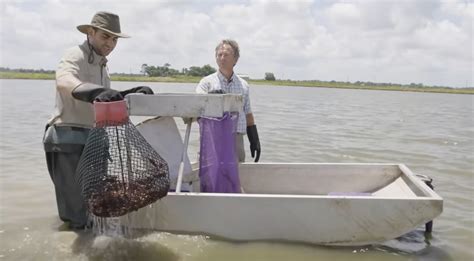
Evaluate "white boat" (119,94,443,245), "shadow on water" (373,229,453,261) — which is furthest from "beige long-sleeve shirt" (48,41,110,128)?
"shadow on water" (373,229,453,261)

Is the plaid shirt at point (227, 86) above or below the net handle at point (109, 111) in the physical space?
above

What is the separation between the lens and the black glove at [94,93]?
3369mm

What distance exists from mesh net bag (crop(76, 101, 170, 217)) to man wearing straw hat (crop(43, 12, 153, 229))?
1.34 feet

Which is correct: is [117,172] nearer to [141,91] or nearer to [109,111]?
[109,111]

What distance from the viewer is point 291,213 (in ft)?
12.8

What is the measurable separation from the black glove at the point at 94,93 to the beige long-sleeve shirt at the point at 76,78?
227mm

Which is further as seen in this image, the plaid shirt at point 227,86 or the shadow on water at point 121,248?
the plaid shirt at point 227,86

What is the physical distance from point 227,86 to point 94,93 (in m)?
1.74

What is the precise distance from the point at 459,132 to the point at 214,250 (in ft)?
43.0

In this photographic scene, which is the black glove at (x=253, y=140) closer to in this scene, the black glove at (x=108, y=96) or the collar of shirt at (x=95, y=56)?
the collar of shirt at (x=95, y=56)

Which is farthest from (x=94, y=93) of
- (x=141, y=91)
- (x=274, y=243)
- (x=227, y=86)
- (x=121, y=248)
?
(x=274, y=243)

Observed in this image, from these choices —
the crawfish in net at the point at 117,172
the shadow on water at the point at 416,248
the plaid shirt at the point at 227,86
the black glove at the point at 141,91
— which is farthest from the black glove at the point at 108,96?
the shadow on water at the point at 416,248

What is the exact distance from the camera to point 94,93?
3.46 m

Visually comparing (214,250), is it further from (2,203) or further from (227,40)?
(2,203)
